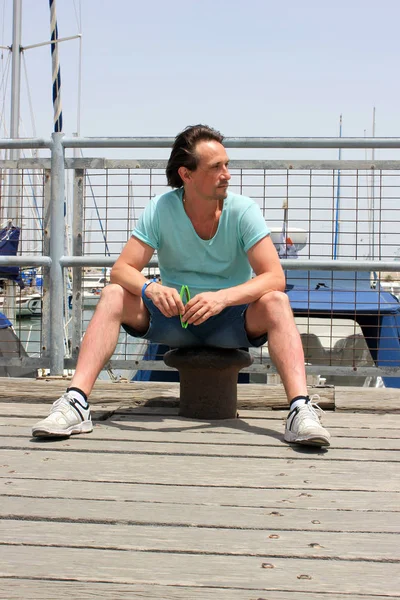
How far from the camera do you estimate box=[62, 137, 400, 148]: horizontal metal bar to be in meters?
4.45

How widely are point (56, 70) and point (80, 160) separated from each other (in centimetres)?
907

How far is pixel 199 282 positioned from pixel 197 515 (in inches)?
60.9

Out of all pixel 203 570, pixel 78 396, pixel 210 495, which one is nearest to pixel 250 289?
pixel 78 396

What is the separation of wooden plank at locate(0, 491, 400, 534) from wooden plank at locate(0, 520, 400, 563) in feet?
0.12

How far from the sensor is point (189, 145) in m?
3.52

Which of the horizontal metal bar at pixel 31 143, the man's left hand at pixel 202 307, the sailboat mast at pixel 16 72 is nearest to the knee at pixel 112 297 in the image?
the man's left hand at pixel 202 307

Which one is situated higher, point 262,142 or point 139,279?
point 262,142

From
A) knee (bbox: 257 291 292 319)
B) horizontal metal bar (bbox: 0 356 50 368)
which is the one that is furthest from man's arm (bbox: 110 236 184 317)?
horizontal metal bar (bbox: 0 356 50 368)

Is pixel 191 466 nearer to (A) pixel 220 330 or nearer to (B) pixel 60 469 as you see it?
(B) pixel 60 469

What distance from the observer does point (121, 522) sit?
2080mm

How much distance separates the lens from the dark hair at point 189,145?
11.4 ft

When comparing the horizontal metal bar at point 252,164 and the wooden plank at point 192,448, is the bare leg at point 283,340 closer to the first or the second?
the wooden plank at point 192,448

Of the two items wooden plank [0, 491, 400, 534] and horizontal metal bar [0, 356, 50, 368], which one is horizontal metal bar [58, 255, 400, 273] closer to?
horizontal metal bar [0, 356, 50, 368]

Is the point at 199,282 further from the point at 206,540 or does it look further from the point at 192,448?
the point at 206,540
